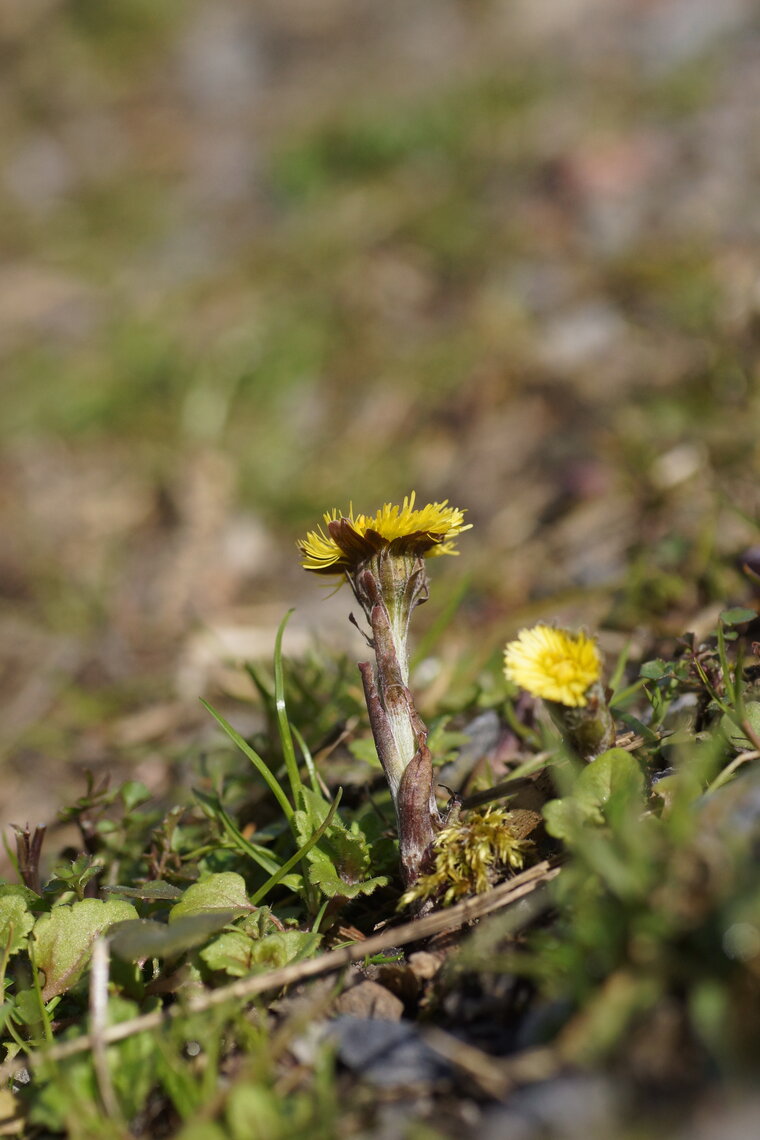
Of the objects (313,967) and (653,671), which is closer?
(313,967)

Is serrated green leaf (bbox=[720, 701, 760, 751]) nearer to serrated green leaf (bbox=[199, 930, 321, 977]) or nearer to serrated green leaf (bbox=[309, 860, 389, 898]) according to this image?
serrated green leaf (bbox=[309, 860, 389, 898])

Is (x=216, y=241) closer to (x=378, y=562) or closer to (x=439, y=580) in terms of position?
(x=439, y=580)

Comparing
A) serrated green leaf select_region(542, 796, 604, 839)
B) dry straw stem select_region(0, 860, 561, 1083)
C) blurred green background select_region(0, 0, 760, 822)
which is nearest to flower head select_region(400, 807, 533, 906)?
dry straw stem select_region(0, 860, 561, 1083)

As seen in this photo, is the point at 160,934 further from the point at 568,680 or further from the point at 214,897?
the point at 568,680

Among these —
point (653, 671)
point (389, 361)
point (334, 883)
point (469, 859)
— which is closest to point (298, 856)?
point (334, 883)

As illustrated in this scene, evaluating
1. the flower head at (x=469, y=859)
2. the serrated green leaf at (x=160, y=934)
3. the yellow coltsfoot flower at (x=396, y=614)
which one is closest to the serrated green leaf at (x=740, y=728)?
the flower head at (x=469, y=859)

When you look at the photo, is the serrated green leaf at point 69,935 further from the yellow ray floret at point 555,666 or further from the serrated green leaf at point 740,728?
the serrated green leaf at point 740,728
